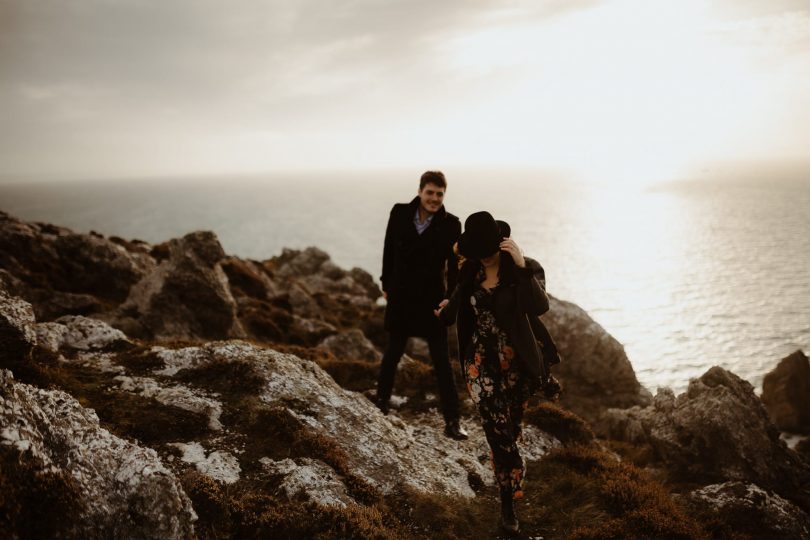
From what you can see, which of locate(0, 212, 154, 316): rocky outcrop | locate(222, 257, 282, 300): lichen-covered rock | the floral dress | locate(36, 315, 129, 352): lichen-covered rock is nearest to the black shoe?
the floral dress

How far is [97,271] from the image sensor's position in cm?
2302

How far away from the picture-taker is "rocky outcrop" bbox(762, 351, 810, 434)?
3503cm

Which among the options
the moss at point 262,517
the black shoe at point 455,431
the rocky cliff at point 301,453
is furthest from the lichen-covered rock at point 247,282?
the moss at point 262,517

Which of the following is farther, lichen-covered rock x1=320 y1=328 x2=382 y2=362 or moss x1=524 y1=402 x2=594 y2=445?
lichen-covered rock x1=320 y1=328 x2=382 y2=362

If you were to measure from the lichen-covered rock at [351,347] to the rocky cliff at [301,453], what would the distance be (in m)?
7.60

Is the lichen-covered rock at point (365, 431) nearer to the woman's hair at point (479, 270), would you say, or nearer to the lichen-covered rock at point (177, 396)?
the lichen-covered rock at point (177, 396)

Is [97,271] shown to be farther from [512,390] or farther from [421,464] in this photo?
[512,390]

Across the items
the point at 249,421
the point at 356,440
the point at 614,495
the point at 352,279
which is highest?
the point at 249,421

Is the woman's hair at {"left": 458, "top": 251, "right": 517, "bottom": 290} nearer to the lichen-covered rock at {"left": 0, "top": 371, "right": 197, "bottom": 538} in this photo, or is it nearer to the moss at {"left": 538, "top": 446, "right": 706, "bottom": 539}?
the moss at {"left": 538, "top": 446, "right": 706, "bottom": 539}

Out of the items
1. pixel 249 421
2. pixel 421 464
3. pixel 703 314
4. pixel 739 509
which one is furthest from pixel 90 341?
pixel 703 314

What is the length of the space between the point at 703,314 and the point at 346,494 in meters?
80.8

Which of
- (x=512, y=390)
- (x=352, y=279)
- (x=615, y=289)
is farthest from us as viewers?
(x=615, y=289)

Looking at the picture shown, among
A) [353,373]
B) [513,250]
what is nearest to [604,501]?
[513,250]

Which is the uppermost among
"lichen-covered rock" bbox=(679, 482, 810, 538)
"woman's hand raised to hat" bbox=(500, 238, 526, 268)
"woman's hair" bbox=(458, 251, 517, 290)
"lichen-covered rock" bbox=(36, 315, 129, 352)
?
"woman's hand raised to hat" bbox=(500, 238, 526, 268)
